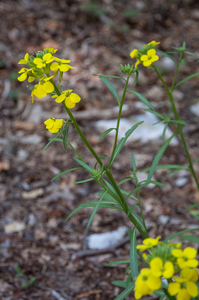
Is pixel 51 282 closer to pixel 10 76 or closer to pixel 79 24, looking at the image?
pixel 10 76

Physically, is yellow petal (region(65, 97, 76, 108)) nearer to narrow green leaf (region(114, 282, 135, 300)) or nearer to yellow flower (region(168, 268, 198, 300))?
yellow flower (region(168, 268, 198, 300))

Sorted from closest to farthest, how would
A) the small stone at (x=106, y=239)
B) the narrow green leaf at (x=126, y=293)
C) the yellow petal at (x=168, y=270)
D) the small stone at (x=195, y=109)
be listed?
the yellow petal at (x=168, y=270) → the narrow green leaf at (x=126, y=293) → the small stone at (x=106, y=239) → the small stone at (x=195, y=109)

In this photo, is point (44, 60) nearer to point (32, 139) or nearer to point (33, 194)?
point (33, 194)

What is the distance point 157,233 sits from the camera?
263 cm

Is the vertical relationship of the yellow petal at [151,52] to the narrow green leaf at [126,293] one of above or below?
above

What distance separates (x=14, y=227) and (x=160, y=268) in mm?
2082

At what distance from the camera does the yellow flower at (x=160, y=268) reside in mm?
873

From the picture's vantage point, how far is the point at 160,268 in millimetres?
897

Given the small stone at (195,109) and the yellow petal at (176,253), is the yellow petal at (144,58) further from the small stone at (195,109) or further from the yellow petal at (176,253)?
the small stone at (195,109)

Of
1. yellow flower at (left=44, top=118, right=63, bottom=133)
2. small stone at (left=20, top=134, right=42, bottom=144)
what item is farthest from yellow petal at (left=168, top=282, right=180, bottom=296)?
small stone at (left=20, top=134, right=42, bottom=144)

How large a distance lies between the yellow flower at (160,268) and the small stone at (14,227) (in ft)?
6.70

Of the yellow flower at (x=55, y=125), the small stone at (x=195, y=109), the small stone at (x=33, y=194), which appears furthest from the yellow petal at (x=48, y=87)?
the small stone at (x=195, y=109)

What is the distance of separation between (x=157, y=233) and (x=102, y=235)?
1.77 feet

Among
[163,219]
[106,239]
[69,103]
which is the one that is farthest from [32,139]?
[69,103]
